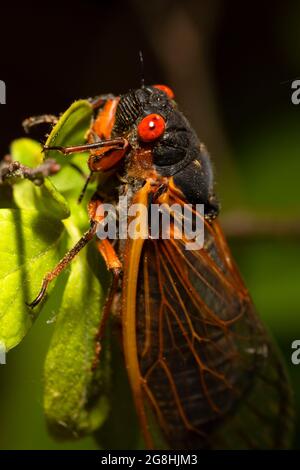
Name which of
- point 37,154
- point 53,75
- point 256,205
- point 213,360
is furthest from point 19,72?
point 213,360

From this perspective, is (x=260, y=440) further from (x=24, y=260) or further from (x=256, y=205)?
(x=256, y=205)

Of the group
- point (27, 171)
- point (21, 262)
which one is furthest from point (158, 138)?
point (21, 262)

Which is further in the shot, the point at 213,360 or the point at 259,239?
the point at 259,239

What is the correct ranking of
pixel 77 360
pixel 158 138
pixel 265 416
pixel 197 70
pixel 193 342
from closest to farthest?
pixel 77 360 < pixel 158 138 < pixel 193 342 < pixel 265 416 < pixel 197 70

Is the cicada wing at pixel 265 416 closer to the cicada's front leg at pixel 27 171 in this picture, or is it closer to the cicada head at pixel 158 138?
the cicada head at pixel 158 138

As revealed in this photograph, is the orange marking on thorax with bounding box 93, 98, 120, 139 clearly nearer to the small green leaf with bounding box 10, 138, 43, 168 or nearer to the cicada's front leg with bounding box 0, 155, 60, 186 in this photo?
the small green leaf with bounding box 10, 138, 43, 168

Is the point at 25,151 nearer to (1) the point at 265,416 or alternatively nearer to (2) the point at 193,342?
(2) the point at 193,342

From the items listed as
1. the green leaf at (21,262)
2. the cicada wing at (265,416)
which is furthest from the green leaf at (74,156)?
the cicada wing at (265,416)
